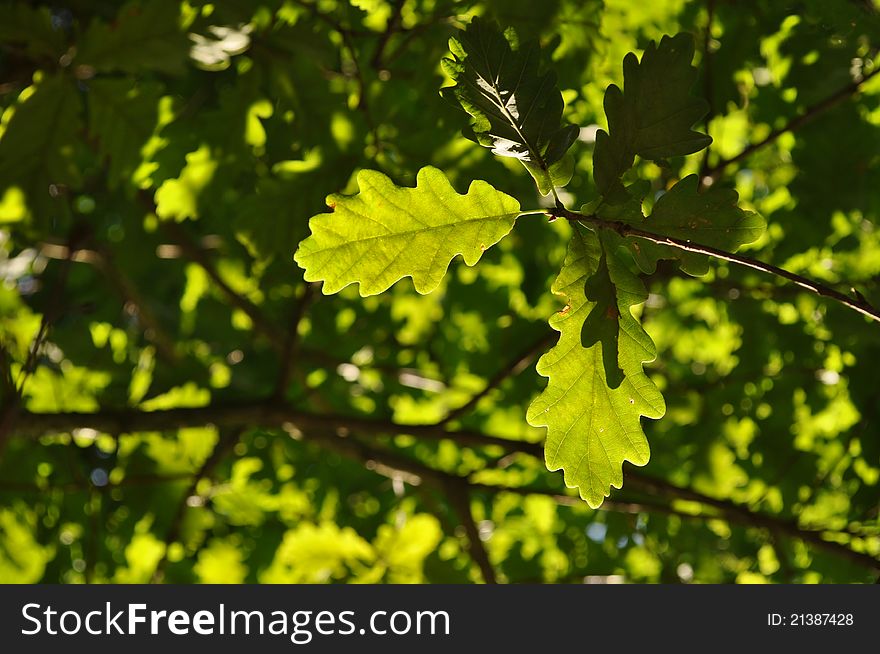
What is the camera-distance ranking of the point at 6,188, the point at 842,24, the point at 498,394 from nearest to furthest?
the point at 842,24 < the point at 6,188 < the point at 498,394

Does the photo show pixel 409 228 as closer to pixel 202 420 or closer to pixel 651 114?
pixel 651 114

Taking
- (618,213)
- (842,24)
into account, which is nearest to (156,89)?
(618,213)

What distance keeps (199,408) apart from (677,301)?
77.2 inches

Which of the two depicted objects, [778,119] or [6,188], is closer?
[6,188]

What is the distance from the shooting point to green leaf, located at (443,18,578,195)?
112 cm

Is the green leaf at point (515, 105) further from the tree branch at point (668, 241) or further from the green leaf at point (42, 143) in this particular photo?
the green leaf at point (42, 143)

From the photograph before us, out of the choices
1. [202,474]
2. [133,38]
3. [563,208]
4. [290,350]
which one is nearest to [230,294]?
[290,350]

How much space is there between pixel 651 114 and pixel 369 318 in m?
2.22

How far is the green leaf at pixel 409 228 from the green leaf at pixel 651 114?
15cm

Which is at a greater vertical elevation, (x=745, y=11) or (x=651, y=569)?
(x=745, y=11)

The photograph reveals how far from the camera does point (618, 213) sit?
1135 mm

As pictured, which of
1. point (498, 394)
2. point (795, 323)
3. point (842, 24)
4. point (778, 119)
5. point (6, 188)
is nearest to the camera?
point (842, 24)

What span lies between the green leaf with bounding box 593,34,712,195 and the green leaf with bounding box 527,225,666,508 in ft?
0.36

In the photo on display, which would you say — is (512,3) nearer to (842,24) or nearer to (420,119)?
(420,119)
